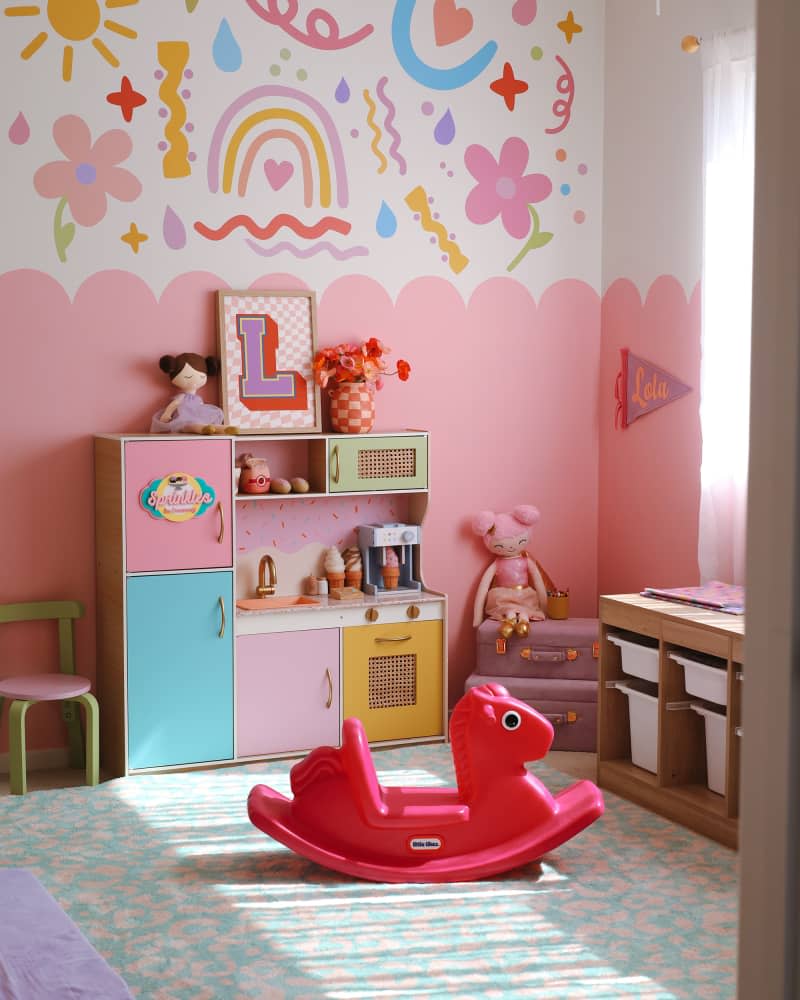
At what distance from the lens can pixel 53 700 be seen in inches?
157

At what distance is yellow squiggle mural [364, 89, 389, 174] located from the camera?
14.4 feet

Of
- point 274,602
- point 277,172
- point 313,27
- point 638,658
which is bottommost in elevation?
point 638,658

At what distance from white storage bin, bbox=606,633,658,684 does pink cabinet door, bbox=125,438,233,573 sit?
1.39 meters

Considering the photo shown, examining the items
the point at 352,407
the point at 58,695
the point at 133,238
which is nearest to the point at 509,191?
the point at 352,407

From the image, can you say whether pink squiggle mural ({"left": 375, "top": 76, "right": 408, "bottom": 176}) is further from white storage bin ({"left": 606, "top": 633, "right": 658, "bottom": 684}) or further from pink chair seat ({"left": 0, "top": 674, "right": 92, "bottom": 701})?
pink chair seat ({"left": 0, "top": 674, "right": 92, "bottom": 701})

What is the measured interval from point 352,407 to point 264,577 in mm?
729

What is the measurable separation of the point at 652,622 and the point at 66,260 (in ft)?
7.71

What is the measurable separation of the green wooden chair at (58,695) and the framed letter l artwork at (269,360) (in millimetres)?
933

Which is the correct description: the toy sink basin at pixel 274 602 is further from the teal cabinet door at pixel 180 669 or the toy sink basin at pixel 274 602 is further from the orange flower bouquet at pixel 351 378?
the orange flower bouquet at pixel 351 378

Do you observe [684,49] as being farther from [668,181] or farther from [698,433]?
[698,433]

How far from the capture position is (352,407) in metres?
4.29

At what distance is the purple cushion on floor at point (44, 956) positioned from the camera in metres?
2.26

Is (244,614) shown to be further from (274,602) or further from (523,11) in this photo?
(523,11)

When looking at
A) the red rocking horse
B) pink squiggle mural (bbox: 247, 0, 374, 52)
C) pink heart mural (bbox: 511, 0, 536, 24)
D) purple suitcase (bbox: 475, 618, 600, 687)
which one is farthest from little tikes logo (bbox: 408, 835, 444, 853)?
pink heart mural (bbox: 511, 0, 536, 24)
